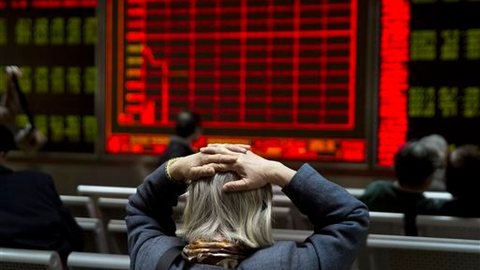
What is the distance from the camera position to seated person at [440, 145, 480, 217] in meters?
2.09

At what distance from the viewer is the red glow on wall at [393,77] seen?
3523 mm

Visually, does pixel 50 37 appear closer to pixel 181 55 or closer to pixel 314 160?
pixel 181 55

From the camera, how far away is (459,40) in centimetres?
342

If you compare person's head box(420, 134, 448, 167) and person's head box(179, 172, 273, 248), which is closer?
person's head box(179, 172, 273, 248)

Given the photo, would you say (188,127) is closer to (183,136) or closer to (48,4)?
(183,136)

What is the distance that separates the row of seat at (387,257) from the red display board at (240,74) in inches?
77.1

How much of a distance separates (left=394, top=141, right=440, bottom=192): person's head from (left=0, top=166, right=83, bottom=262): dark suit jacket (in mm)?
1199

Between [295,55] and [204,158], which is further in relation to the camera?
[295,55]

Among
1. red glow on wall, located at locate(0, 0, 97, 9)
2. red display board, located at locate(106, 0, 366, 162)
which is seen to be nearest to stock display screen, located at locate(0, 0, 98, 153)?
red glow on wall, located at locate(0, 0, 97, 9)

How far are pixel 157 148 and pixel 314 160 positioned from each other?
1026 millimetres

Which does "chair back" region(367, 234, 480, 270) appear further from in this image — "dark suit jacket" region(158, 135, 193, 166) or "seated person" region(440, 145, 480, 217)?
"dark suit jacket" region(158, 135, 193, 166)

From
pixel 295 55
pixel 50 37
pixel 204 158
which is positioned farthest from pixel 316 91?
pixel 204 158

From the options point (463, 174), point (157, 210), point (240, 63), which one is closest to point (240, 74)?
point (240, 63)

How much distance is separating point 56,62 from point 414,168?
108 inches
